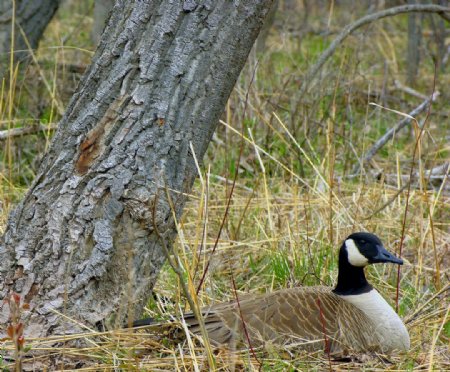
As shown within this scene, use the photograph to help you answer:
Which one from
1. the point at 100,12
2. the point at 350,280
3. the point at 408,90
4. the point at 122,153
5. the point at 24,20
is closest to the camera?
the point at 122,153

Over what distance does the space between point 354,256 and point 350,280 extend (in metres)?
0.15

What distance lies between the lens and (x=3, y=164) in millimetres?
5094

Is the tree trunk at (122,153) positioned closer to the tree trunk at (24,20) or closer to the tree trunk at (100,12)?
the tree trunk at (24,20)

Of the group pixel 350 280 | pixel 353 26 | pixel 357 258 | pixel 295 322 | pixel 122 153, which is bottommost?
pixel 295 322

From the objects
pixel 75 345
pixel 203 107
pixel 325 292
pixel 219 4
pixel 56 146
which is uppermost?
pixel 219 4

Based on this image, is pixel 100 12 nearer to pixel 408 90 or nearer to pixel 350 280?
pixel 408 90

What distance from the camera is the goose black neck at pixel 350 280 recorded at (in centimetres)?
357

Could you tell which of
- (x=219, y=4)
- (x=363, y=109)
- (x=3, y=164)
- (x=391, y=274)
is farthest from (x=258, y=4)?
(x=363, y=109)

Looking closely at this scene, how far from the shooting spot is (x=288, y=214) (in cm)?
477

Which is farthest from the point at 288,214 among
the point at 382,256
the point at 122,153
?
the point at 122,153

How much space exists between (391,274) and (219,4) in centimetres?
197

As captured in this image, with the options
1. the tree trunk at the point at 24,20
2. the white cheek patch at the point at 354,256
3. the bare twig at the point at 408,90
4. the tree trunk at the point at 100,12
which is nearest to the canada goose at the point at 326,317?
the white cheek patch at the point at 354,256

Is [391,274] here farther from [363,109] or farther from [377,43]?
[377,43]

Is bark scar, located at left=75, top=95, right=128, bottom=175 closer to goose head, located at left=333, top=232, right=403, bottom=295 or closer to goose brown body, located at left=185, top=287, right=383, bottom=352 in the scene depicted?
goose brown body, located at left=185, top=287, right=383, bottom=352
